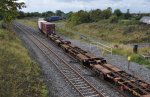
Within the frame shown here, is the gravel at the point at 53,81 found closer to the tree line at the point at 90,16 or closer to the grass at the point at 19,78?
the grass at the point at 19,78

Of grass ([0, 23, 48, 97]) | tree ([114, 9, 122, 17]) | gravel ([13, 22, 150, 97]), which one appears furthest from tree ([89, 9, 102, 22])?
grass ([0, 23, 48, 97])

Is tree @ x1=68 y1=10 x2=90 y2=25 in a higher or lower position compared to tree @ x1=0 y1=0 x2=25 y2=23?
lower

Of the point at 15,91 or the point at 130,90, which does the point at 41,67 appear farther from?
the point at 130,90

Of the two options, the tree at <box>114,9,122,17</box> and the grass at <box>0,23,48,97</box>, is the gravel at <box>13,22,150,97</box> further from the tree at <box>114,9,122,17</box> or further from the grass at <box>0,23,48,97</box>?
the tree at <box>114,9,122,17</box>

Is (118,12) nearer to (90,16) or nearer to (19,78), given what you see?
(90,16)

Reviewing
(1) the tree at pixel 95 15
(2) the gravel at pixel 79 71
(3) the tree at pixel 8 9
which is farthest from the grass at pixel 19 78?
(1) the tree at pixel 95 15

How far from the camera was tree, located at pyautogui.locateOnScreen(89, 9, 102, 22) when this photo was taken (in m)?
83.3

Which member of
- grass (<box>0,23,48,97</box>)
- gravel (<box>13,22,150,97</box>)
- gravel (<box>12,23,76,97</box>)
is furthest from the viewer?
gravel (<box>13,22,150,97</box>)

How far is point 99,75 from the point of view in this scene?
785 inches

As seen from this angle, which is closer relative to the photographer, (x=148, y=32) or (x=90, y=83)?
(x=90, y=83)

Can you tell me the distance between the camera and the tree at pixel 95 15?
83.3m

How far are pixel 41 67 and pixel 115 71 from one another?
274 inches

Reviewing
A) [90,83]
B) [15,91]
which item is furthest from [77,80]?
[15,91]

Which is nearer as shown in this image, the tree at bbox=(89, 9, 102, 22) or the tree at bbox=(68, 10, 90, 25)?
the tree at bbox=(68, 10, 90, 25)
